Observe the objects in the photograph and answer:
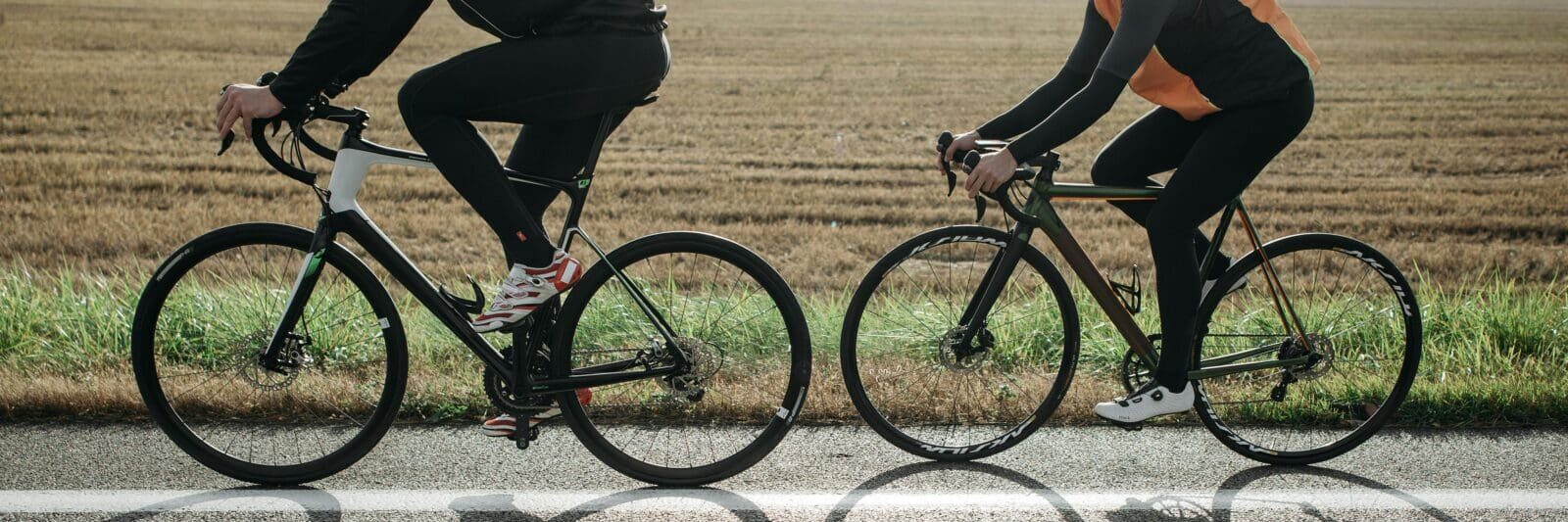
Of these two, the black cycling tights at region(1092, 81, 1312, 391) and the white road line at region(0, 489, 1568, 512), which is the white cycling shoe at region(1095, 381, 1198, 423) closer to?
the black cycling tights at region(1092, 81, 1312, 391)

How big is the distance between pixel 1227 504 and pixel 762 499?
1.29 meters

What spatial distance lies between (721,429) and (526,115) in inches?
46.3

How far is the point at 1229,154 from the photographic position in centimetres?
362

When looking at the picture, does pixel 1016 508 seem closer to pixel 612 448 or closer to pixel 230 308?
pixel 612 448

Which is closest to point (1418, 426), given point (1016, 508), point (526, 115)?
point (1016, 508)

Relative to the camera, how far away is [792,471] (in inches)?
145

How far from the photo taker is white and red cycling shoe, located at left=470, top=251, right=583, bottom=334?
3.49m

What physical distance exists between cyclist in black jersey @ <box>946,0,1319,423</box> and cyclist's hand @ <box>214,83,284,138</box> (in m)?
1.90

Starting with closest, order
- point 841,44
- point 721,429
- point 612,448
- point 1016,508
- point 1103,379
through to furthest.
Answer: point 1016,508 → point 612,448 → point 721,429 → point 1103,379 → point 841,44

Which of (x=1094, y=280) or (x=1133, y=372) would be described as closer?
(x=1094, y=280)

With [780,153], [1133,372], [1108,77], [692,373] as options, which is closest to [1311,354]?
[1133,372]

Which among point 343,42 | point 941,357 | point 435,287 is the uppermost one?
point 343,42

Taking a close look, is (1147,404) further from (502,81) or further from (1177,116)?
(502,81)

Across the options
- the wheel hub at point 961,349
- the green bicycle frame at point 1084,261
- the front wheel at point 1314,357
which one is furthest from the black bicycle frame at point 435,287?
the front wheel at point 1314,357
